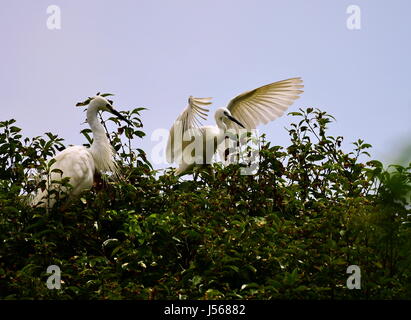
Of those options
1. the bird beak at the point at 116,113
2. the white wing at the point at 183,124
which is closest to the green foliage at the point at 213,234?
the bird beak at the point at 116,113

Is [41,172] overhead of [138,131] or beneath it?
beneath

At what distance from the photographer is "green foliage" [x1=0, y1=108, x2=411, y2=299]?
12.8 ft

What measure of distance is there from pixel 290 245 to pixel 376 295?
0.64m

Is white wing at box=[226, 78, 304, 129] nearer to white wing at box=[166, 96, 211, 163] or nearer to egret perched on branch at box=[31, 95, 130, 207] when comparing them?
white wing at box=[166, 96, 211, 163]

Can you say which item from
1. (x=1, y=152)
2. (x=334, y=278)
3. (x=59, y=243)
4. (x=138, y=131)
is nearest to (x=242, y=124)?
(x=138, y=131)

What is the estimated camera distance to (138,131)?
229 inches

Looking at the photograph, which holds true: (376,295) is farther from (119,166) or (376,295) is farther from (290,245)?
(119,166)

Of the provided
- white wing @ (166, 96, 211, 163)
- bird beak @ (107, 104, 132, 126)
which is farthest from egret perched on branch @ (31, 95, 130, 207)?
white wing @ (166, 96, 211, 163)

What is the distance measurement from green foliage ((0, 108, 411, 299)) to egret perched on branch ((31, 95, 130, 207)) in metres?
0.18

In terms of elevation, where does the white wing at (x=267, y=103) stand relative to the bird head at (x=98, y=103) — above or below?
above

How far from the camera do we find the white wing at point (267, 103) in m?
8.13

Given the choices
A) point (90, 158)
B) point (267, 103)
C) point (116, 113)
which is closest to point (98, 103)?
point (116, 113)

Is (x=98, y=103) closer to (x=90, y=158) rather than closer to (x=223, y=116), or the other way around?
(x=90, y=158)

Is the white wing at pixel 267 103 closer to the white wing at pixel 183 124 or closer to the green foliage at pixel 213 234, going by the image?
the white wing at pixel 183 124
